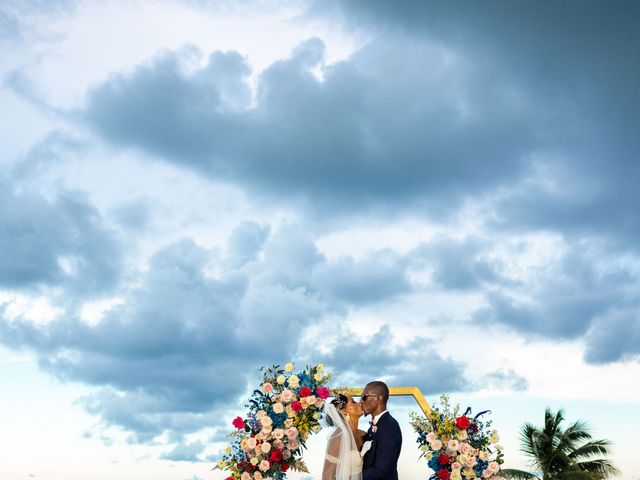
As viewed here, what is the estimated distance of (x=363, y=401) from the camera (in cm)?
1102

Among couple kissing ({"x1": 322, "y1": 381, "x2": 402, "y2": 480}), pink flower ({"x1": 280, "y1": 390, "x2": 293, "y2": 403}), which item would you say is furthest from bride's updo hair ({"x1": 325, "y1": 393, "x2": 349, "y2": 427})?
pink flower ({"x1": 280, "y1": 390, "x2": 293, "y2": 403})

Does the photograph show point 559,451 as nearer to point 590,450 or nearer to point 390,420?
point 590,450

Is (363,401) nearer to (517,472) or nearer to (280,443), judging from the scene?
(280,443)

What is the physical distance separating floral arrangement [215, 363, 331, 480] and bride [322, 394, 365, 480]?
1388mm

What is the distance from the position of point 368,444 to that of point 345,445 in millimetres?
353

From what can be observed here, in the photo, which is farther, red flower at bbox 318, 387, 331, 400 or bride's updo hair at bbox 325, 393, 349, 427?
red flower at bbox 318, 387, 331, 400

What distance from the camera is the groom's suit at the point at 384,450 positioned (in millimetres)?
10547

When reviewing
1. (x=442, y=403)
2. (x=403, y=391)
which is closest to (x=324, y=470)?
(x=403, y=391)

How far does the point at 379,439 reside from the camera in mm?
10711

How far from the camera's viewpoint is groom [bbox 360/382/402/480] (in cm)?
1059

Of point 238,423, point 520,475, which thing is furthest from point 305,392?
point 520,475

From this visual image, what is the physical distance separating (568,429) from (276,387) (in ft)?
75.6

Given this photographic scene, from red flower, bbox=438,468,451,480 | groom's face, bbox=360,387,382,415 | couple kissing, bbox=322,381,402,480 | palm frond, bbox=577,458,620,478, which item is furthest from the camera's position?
palm frond, bbox=577,458,620,478

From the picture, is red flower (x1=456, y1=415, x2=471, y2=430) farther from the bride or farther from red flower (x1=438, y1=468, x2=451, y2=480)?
the bride
